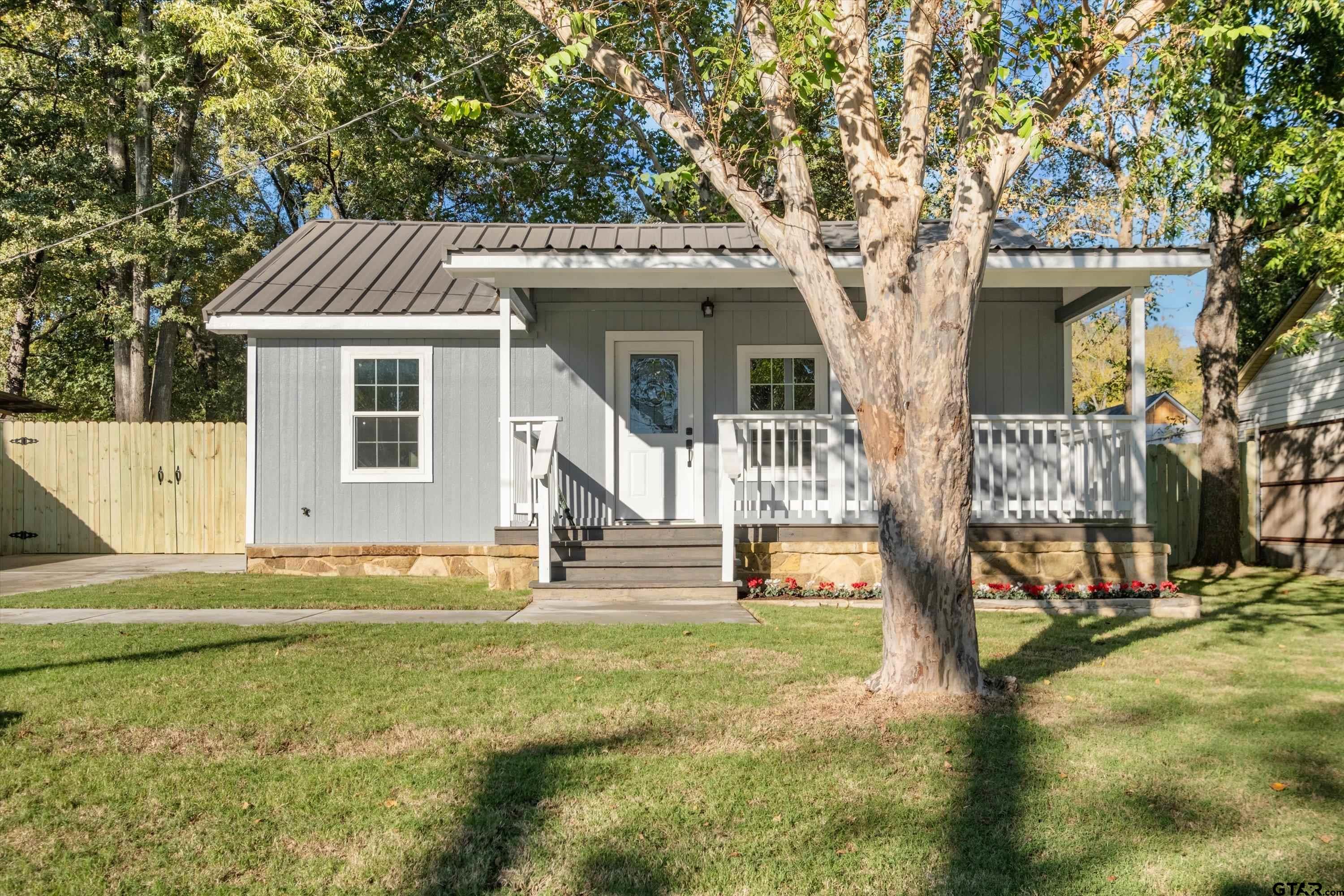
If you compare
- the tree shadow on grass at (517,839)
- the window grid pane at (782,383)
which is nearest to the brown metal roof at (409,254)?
the window grid pane at (782,383)

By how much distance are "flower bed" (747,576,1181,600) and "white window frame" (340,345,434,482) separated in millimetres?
3809

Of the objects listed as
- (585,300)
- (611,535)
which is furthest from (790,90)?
(585,300)

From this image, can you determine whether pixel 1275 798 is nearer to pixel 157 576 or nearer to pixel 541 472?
pixel 541 472

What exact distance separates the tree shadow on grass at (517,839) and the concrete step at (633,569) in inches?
188

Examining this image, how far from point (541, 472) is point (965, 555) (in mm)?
4619

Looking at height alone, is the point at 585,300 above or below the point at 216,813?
above

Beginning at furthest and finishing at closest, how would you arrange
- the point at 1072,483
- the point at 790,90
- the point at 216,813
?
the point at 1072,483
the point at 790,90
the point at 216,813

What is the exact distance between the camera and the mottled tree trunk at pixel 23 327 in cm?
1872

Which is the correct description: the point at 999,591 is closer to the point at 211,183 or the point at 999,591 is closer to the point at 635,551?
the point at 635,551

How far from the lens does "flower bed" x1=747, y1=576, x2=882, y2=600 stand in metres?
8.45

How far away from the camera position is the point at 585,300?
10508 millimetres

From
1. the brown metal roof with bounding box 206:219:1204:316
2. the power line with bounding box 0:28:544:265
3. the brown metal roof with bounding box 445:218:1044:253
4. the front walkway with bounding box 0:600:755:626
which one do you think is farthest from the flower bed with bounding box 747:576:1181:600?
the power line with bounding box 0:28:544:265

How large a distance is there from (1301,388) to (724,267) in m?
11.4

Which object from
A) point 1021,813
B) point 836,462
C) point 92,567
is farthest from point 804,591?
point 92,567
